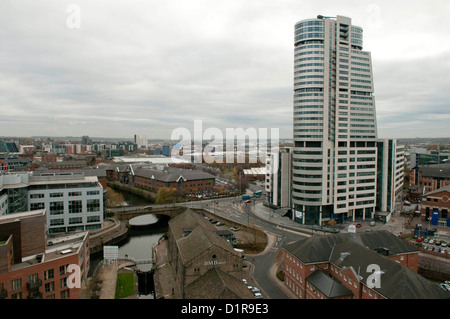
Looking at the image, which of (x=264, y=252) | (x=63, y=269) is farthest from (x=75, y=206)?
(x=264, y=252)

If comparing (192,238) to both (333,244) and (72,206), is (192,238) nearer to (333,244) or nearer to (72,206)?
(333,244)

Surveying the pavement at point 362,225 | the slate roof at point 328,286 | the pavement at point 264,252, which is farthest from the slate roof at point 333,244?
the pavement at point 362,225

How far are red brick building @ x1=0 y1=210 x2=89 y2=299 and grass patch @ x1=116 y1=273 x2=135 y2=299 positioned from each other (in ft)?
8.47

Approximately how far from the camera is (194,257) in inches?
680

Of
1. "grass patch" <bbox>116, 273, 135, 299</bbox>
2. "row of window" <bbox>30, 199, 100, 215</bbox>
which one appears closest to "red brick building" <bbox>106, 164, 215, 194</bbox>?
"row of window" <bbox>30, 199, 100, 215</bbox>

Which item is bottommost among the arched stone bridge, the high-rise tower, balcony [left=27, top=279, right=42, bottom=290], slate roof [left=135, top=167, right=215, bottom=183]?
the arched stone bridge

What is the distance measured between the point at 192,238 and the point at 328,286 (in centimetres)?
889

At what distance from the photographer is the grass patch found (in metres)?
19.4

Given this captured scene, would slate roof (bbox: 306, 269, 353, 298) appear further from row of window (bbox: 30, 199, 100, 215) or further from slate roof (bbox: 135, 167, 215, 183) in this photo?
slate roof (bbox: 135, 167, 215, 183)

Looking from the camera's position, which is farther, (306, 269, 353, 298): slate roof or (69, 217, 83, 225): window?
(69, 217, 83, 225): window

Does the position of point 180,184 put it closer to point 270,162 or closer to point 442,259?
point 270,162

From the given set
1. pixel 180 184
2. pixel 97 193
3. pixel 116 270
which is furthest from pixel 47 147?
pixel 116 270

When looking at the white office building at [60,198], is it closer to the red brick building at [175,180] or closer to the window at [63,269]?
the window at [63,269]
